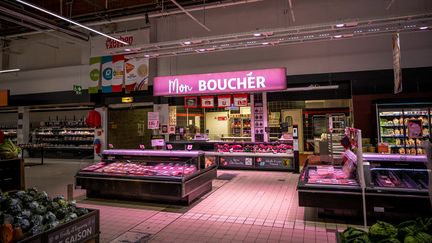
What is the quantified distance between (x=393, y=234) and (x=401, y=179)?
3.04 metres

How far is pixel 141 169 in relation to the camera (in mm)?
6367

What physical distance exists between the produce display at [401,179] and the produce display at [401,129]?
15.1 feet

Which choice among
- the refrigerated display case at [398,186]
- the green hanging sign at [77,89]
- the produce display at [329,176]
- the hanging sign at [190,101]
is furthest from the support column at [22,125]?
the refrigerated display case at [398,186]

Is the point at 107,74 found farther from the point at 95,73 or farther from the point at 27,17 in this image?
the point at 27,17

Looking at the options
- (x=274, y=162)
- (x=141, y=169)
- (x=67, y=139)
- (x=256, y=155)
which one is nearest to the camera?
(x=141, y=169)

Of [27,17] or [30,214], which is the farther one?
[27,17]

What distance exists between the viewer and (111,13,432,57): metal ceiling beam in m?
6.68

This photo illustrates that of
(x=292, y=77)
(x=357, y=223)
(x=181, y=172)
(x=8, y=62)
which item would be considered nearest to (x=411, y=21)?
(x=292, y=77)

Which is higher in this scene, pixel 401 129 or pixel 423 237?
pixel 401 129

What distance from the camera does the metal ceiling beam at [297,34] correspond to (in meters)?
6.68

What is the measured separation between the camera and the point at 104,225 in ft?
15.5

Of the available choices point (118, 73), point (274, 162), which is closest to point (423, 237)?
point (274, 162)

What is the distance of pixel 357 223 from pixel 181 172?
3352 mm

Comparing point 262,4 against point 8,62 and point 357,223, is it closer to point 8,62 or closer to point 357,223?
point 357,223
